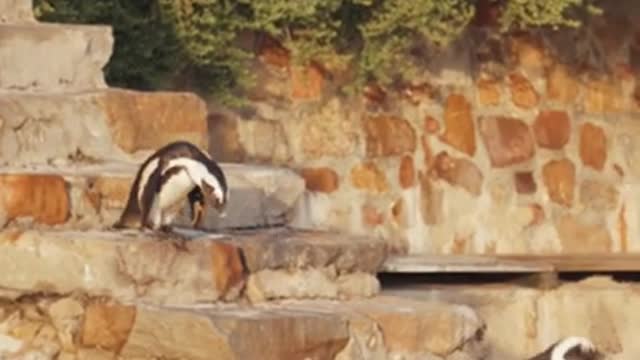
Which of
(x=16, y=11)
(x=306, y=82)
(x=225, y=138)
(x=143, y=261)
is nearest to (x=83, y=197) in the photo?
(x=143, y=261)

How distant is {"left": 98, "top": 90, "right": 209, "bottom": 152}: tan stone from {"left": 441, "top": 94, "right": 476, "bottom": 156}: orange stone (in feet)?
10.7

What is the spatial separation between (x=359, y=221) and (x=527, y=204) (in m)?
0.85

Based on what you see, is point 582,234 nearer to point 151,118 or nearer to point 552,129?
point 552,129

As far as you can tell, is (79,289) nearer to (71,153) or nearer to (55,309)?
(55,309)

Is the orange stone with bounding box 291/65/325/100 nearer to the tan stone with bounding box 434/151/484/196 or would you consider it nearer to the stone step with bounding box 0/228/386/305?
the tan stone with bounding box 434/151/484/196

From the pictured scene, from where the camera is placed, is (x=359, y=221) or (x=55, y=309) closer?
(x=55, y=309)

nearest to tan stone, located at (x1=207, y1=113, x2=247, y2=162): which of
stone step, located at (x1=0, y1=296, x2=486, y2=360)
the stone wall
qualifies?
the stone wall

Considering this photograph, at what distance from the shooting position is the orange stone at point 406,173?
9.01 meters

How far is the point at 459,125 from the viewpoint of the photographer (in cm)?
920

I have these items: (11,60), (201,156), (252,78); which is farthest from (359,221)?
(201,156)

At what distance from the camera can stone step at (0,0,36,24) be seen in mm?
6238

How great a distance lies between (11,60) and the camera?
19.5 feet

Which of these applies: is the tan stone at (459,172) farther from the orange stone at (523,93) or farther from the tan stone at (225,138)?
the tan stone at (225,138)

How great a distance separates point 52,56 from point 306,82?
2829 mm
